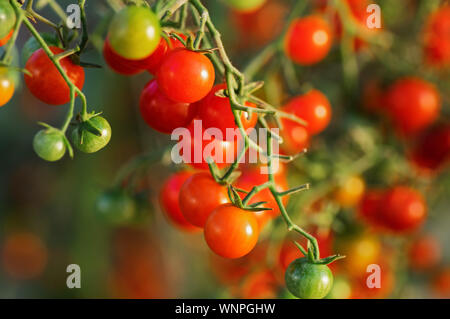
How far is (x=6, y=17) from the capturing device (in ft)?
1.44

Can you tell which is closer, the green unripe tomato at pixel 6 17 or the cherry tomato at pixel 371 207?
the green unripe tomato at pixel 6 17

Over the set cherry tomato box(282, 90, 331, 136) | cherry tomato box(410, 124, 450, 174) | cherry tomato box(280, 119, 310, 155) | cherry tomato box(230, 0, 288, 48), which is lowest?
cherry tomato box(280, 119, 310, 155)

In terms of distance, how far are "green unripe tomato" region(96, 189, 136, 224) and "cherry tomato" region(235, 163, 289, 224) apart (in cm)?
20

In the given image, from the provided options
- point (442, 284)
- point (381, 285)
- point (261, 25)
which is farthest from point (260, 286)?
point (442, 284)

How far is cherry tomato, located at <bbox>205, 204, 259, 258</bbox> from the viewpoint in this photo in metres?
0.50

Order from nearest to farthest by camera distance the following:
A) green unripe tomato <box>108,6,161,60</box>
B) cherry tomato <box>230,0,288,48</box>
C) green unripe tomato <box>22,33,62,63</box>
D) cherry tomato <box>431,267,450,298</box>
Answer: green unripe tomato <box>108,6,161,60</box> < green unripe tomato <box>22,33,62,63</box> < cherry tomato <box>230,0,288,48</box> < cherry tomato <box>431,267,450,298</box>

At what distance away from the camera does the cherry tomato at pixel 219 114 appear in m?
0.52

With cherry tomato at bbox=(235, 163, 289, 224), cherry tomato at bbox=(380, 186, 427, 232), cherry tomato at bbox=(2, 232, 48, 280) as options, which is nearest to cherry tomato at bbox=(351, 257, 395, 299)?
cherry tomato at bbox=(380, 186, 427, 232)

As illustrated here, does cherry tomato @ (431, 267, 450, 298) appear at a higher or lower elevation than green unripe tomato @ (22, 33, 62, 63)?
lower

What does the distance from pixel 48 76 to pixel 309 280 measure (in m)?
0.34

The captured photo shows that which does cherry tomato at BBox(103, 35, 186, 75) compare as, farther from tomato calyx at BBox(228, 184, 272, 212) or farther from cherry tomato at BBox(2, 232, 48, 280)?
cherry tomato at BBox(2, 232, 48, 280)

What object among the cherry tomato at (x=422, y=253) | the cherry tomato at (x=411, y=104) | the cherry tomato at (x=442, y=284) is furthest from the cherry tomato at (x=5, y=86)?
the cherry tomato at (x=442, y=284)

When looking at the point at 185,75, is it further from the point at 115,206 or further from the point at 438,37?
the point at 438,37

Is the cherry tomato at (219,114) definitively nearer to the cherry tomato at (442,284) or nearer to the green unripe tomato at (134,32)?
the green unripe tomato at (134,32)
